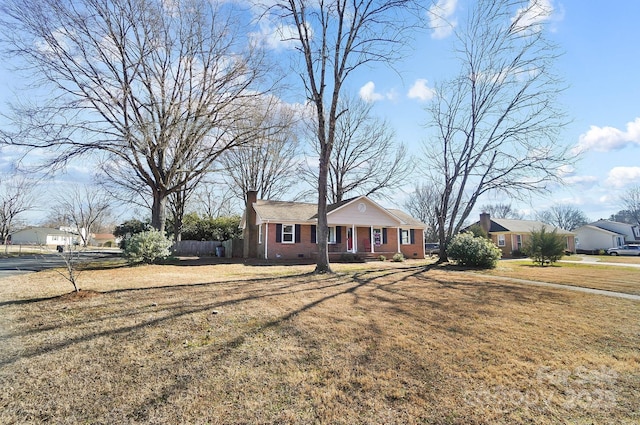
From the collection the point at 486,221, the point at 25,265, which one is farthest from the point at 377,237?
the point at 25,265

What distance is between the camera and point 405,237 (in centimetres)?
2761

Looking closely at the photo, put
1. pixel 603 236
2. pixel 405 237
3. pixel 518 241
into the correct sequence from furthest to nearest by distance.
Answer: pixel 603 236
pixel 518 241
pixel 405 237

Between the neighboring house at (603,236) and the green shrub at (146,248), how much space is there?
55.2 meters

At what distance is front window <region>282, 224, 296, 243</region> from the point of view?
22620 mm

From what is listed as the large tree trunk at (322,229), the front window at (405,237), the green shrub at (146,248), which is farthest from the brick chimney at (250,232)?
the large tree trunk at (322,229)

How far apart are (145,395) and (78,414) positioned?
0.56 metres

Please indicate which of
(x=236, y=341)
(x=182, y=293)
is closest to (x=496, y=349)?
(x=236, y=341)

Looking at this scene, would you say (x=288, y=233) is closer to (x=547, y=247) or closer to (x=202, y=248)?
(x=202, y=248)

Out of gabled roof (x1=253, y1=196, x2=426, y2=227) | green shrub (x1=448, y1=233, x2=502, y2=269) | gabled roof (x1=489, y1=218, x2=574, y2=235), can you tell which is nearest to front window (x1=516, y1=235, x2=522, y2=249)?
gabled roof (x1=489, y1=218, x2=574, y2=235)

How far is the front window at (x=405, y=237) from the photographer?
90.1ft

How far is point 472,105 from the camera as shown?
1894cm

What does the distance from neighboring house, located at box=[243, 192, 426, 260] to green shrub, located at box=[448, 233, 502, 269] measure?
7.58 m

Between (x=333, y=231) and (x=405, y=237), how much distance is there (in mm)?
7225

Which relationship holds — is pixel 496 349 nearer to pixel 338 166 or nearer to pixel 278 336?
pixel 278 336
